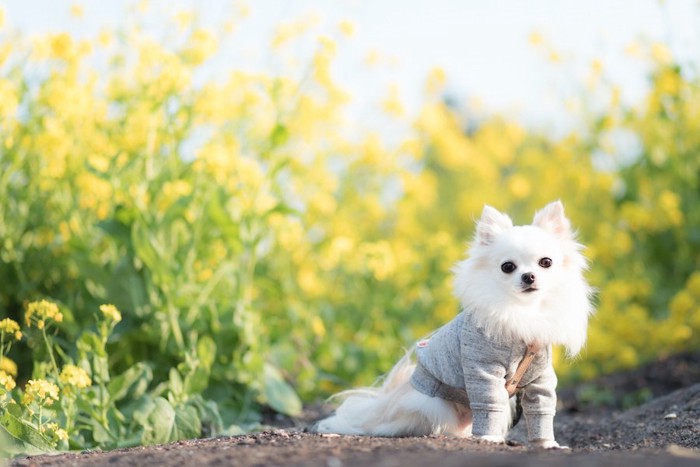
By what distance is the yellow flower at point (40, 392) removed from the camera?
3.33 metres

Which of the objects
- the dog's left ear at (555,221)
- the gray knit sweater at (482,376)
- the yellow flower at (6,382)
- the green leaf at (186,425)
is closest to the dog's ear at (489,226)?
the dog's left ear at (555,221)

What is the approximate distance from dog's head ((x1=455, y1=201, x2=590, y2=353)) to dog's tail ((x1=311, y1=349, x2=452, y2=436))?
0.43 meters

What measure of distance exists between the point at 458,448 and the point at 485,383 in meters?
0.37

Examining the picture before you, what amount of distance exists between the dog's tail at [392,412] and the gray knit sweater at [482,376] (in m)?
0.06

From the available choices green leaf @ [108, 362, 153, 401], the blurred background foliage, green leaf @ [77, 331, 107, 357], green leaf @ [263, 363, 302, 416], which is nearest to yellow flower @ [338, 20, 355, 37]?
the blurred background foliage

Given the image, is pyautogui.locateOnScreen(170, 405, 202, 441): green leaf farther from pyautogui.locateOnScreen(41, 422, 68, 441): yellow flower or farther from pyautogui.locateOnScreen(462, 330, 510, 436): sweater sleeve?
pyautogui.locateOnScreen(462, 330, 510, 436): sweater sleeve

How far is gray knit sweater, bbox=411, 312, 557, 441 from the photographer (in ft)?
10.8

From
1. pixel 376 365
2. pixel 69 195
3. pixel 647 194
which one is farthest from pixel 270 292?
pixel 647 194

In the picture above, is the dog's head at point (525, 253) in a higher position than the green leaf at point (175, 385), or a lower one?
higher

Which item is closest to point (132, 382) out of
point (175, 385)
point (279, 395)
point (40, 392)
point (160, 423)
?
point (175, 385)

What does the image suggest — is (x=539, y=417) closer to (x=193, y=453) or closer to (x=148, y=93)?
(x=193, y=453)

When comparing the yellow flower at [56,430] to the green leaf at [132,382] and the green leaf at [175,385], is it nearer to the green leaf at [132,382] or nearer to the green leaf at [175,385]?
the green leaf at [132,382]

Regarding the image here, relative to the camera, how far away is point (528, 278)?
3.20 meters

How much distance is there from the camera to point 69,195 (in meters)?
5.04
